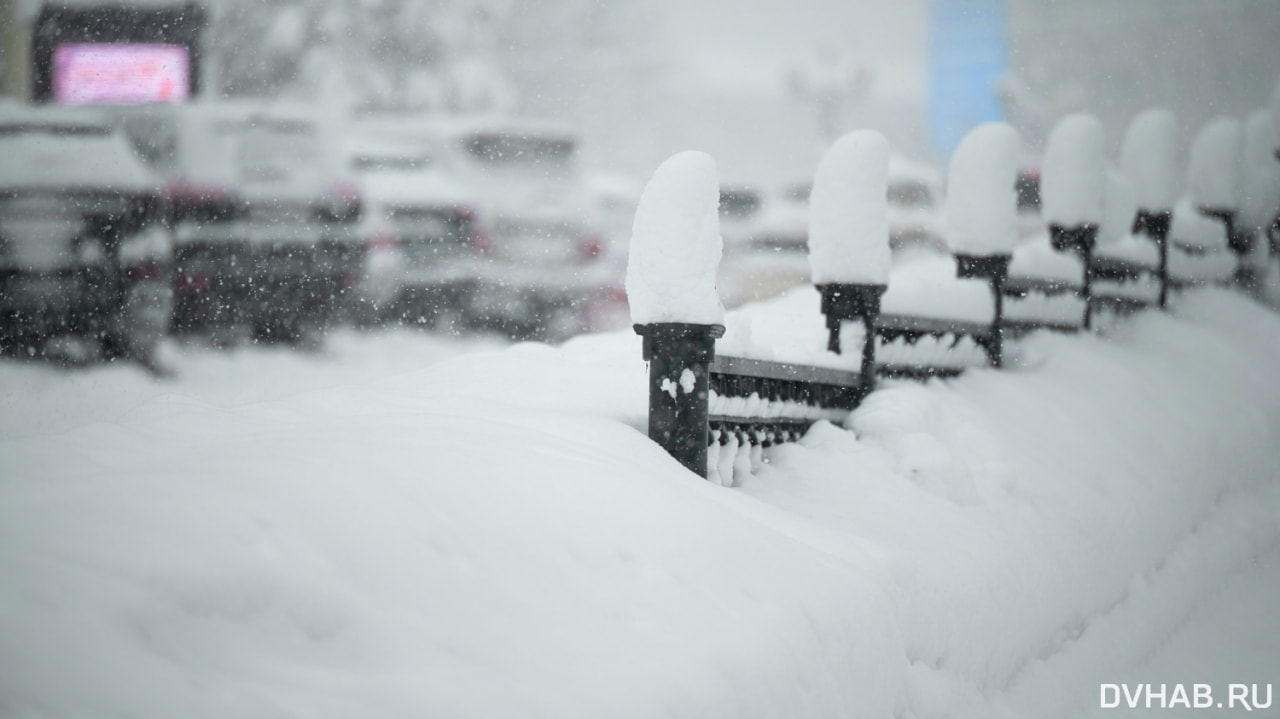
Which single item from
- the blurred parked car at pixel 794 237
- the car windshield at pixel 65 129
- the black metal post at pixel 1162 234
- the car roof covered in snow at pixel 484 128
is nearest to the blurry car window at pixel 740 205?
the blurred parked car at pixel 794 237

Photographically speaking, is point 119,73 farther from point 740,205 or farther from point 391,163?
point 740,205

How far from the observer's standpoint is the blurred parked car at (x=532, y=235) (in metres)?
12.5

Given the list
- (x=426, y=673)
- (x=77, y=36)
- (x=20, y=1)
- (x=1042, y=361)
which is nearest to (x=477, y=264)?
(x=1042, y=361)

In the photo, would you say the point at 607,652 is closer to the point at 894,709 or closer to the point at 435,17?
the point at 894,709

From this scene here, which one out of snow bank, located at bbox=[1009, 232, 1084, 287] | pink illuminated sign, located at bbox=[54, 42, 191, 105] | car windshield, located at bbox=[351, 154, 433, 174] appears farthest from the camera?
pink illuminated sign, located at bbox=[54, 42, 191, 105]

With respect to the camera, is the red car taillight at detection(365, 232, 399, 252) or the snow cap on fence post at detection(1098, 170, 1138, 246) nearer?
the snow cap on fence post at detection(1098, 170, 1138, 246)

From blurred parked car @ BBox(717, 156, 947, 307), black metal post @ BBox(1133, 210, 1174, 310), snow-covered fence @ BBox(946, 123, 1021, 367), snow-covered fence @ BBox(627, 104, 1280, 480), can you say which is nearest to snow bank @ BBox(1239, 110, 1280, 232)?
snow-covered fence @ BBox(627, 104, 1280, 480)

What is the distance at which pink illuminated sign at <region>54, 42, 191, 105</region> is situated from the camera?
20375 millimetres

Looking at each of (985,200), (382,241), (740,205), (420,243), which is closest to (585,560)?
(985,200)

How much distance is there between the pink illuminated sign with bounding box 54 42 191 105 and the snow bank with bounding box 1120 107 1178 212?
16140mm

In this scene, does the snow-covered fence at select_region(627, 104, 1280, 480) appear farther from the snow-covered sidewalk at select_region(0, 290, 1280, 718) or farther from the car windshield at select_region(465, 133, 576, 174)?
the car windshield at select_region(465, 133, 576, 174)

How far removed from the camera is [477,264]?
41.5ft

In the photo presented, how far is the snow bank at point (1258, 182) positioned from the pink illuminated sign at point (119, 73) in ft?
54.0

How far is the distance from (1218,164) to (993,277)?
4976 mm
